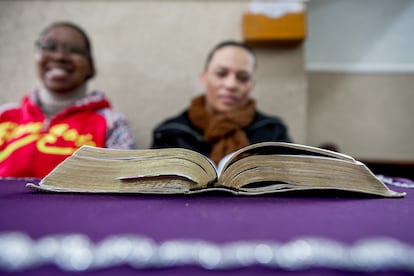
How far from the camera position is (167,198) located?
45 centimetres

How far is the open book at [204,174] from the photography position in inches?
18.2

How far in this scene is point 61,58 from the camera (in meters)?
1.09

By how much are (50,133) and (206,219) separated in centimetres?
77

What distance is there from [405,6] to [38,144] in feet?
4.89

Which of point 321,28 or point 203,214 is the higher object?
point 321,28

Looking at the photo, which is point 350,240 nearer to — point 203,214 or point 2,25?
point 203,214

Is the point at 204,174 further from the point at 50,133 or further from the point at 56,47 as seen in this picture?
the point at 56,47

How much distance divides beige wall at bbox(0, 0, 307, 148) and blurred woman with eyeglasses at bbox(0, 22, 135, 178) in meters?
0.22

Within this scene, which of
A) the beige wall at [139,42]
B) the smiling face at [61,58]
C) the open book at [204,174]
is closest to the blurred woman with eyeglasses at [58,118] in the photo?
the smiling face at [61,58]

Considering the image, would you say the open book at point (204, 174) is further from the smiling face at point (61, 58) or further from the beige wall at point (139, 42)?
the beige wall at point (139, 42)

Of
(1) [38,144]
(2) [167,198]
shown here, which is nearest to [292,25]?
(1) [38,144]

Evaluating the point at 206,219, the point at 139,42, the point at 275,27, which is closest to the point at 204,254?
the point at 206,219

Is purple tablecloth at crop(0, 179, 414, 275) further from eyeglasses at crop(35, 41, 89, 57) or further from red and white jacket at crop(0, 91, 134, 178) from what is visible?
eyeglasses at crop(35, 41, 89, 57)

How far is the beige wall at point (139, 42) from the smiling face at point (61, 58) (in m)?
0.26
